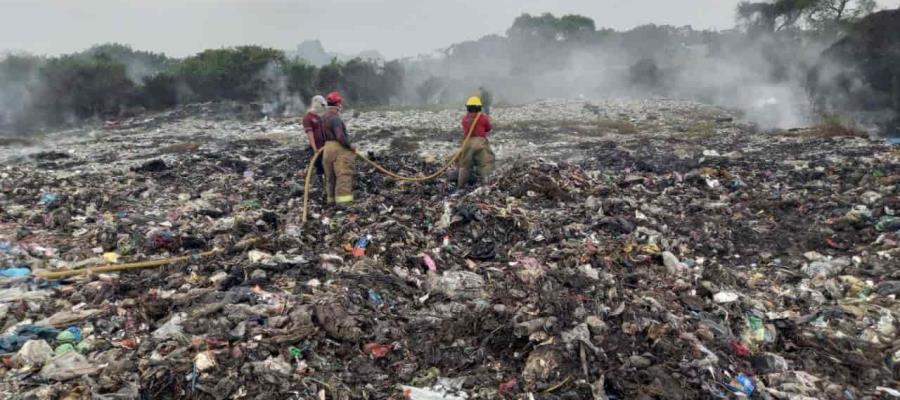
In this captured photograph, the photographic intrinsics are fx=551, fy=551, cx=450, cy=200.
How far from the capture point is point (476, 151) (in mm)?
7746

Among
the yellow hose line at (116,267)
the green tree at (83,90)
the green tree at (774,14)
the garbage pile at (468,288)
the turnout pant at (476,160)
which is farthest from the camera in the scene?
the green tree at (774,14)

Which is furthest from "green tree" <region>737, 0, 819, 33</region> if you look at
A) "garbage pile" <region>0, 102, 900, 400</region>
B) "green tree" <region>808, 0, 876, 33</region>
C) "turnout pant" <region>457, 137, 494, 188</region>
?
"turnout pant" <region>457, 137, 494, 188</region>

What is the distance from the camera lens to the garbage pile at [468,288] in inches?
127

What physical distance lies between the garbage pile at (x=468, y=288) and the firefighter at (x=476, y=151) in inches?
18.9

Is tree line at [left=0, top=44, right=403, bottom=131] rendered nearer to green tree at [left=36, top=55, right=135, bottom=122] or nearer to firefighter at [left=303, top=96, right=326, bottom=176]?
green tree at [left=36, top=55, right=135, bottom=122]

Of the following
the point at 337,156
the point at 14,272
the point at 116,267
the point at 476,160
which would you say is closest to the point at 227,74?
the point at 337,156

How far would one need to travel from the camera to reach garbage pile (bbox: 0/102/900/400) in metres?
3.23

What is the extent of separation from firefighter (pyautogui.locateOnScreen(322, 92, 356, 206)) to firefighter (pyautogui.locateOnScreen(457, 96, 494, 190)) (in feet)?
5.23

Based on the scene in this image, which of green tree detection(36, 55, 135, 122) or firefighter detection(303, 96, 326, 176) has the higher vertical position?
green tree detection(36, 55, 135, 122)

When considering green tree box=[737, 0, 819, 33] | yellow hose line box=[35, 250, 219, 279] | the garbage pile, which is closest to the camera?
the garbage pile

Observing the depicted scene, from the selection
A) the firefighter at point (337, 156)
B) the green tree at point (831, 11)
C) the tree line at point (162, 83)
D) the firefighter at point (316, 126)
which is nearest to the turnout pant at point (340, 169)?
the firefighter at point (337, 156)

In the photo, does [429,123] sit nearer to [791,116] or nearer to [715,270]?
[791,116]

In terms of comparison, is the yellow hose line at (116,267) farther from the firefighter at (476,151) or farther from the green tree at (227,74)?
the green tree at (227,74)

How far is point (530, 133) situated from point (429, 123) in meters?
3.63
